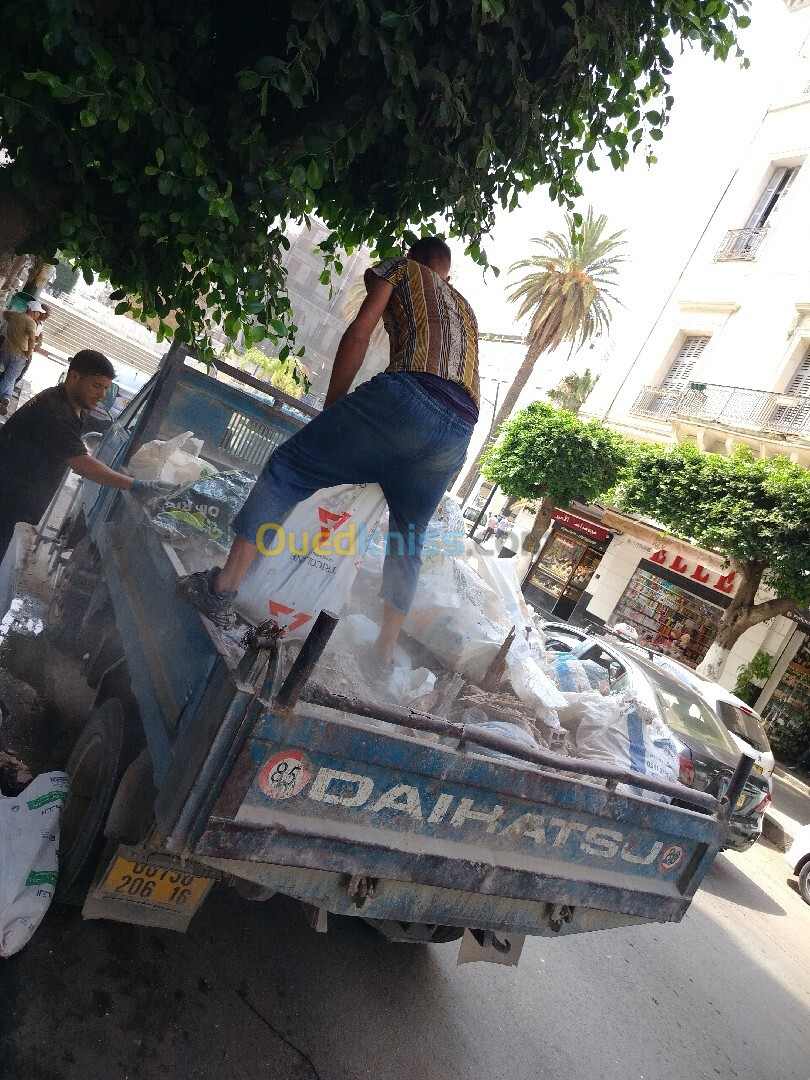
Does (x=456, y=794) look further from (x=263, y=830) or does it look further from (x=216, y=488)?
(x=216, y=488)

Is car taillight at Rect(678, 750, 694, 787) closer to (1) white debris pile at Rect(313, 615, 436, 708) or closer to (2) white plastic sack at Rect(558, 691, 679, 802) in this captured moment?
(2) white plastic sack at Rect(558, 691, 679, 802)

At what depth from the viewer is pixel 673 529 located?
13625mm

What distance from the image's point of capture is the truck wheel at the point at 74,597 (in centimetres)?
410

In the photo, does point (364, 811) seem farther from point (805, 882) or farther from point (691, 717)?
point (805, 882)

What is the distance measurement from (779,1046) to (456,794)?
3.57m

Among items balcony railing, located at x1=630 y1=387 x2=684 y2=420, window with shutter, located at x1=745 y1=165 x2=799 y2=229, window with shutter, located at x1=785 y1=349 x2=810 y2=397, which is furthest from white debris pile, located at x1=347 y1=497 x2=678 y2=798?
window with shutter, located at x1=745 y1=165 x2=799 y2=229

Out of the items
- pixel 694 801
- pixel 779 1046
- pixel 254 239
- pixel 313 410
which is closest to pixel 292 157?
A: pixel 254 239

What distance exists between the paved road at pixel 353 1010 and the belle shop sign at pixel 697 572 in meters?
12.6

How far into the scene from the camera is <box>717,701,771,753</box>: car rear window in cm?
745

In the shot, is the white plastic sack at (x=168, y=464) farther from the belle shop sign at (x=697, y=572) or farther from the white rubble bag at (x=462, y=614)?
the belle shop sign at (x=697, y=572)

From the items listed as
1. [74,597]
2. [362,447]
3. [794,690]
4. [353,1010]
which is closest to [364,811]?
[362,447]

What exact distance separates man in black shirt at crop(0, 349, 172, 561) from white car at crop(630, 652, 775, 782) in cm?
630

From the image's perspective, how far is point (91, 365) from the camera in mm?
3506

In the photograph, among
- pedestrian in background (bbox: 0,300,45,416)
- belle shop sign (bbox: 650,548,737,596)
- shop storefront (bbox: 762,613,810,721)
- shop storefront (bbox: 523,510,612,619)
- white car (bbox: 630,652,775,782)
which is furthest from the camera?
shop storefront (bbox: 523,510,612,619)
